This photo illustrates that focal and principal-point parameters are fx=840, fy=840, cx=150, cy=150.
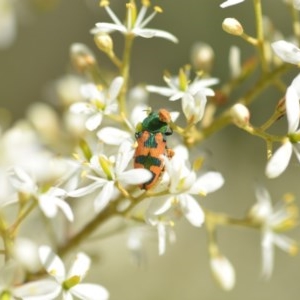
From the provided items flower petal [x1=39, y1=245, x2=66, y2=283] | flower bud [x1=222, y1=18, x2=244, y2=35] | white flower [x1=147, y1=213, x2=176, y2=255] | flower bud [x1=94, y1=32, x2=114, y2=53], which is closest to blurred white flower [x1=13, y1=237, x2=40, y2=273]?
flower petal [x1=39, y1=245, x2=66, y2=283]

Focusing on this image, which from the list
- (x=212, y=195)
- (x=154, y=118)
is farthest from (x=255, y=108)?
Answer: (x=154, y=118)

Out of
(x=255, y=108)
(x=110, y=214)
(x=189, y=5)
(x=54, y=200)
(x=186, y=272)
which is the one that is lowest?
(x=186, y=272)

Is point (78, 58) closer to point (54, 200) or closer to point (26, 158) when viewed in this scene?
point (26, 158)

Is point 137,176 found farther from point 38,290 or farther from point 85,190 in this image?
point 38,290

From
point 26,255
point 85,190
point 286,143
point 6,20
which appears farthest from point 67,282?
point 6,20

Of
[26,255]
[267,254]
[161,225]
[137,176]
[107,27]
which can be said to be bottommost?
[267,254]

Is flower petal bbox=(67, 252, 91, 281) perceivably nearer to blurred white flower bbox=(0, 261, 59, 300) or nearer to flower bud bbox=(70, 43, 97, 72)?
blurred white flower bbox=(0, 261, 59, 300)
